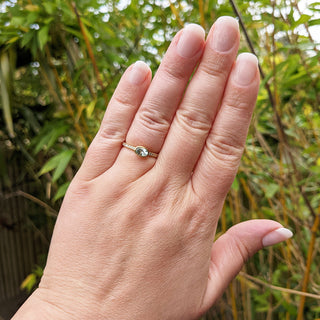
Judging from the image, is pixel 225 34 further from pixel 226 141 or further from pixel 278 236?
pixel 278 236

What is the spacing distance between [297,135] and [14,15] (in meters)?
1.11

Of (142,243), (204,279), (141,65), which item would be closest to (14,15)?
(141,65)

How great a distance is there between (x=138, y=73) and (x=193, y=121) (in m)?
0.15

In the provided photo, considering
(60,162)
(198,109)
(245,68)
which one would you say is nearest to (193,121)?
(198,109)

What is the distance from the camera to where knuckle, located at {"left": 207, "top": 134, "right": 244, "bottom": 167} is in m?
0.73

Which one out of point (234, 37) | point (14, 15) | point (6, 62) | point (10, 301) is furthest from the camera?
point (10, 301)

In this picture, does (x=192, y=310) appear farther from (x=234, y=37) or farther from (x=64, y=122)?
(x=64, y=122)

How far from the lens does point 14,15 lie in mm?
1145

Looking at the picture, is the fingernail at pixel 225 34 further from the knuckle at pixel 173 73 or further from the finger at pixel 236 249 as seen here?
the finger at pixel 236 249

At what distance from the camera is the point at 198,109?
2.36 feet

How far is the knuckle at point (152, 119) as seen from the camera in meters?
0.74

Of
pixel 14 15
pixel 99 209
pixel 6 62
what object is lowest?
pixel 99 209

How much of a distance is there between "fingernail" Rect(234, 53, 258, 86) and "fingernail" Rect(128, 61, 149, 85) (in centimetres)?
19

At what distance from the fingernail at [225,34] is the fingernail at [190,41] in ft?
0.08
